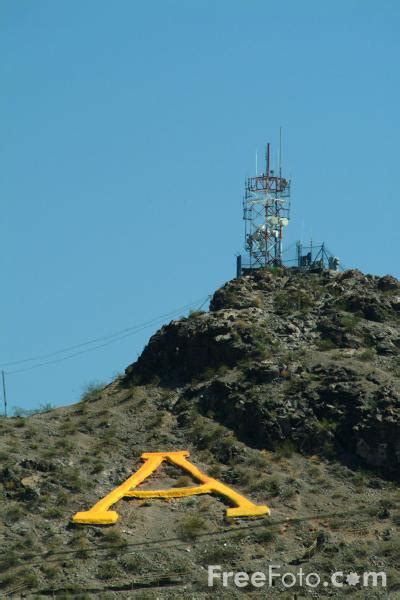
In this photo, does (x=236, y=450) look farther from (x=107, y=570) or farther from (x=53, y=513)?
(x=107, y=570)

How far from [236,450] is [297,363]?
5.35 metres

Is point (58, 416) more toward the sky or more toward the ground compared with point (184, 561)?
more toward the sky

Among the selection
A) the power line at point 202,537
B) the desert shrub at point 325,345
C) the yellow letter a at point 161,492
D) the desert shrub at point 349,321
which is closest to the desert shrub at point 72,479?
the yellow letter a at point 161,492

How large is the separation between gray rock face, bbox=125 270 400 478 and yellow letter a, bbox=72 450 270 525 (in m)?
3.06

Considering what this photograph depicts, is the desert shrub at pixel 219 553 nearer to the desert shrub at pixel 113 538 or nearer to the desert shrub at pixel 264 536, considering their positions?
the desert shrub at pixel 264 536

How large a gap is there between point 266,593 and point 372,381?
12.8 metres

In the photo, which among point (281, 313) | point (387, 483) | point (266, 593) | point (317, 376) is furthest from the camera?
point (281, 313)

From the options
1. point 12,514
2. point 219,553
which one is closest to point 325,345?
point 219,553

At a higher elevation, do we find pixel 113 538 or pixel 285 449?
pixel 285 449

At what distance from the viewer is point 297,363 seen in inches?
2539

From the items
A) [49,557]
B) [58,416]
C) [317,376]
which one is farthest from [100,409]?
[49,557]

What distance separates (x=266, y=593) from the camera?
171 ft

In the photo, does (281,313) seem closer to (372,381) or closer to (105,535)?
(372,381)

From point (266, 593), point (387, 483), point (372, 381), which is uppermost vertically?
point (372, 381)
